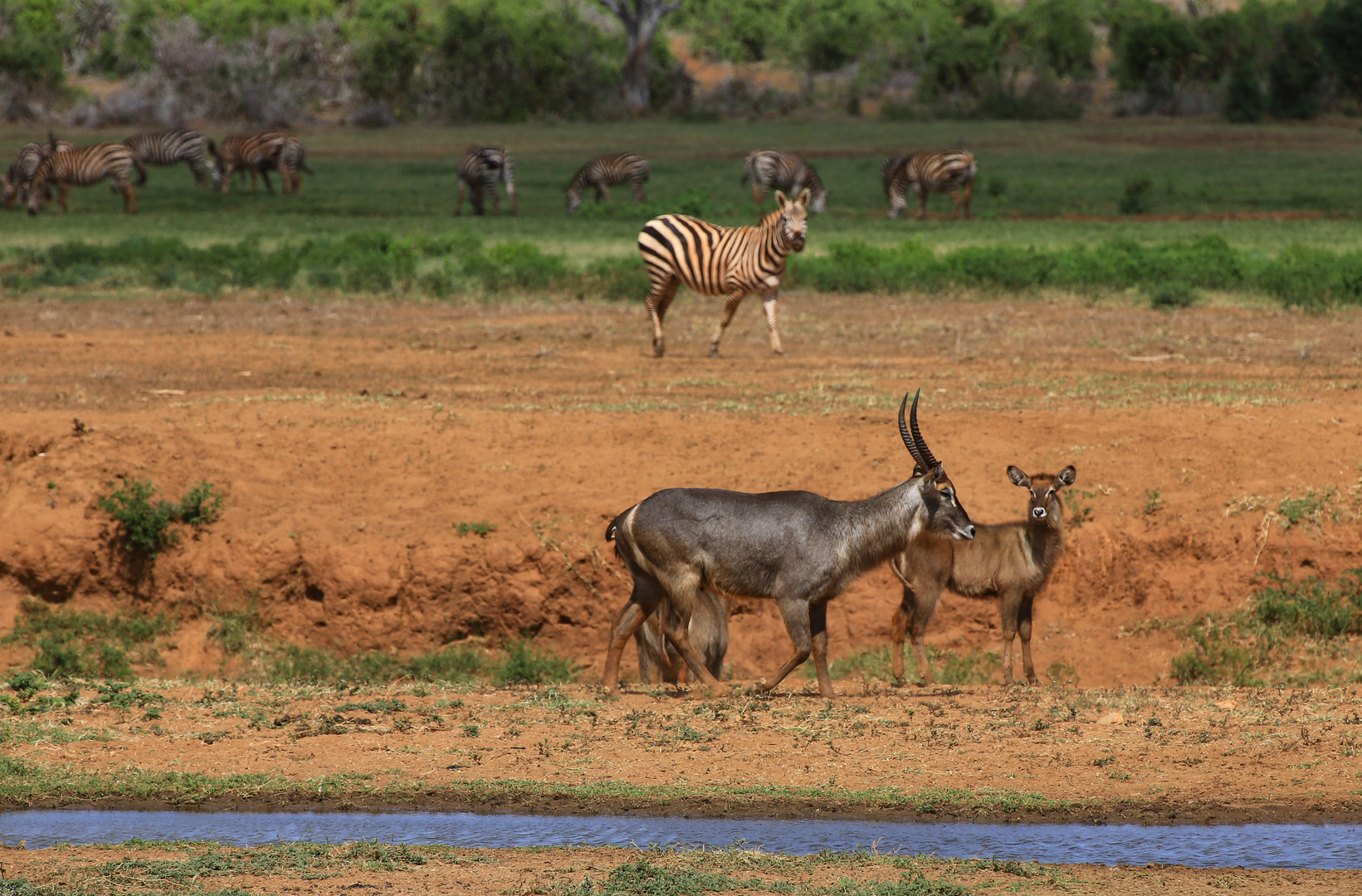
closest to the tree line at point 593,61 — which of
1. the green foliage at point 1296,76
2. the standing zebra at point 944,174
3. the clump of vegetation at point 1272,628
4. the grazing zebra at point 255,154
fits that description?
the green foliage at point 1296,76

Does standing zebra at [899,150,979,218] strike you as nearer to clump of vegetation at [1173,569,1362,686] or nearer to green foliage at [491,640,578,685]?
clump of vegetation at [1173,569,1362,686]

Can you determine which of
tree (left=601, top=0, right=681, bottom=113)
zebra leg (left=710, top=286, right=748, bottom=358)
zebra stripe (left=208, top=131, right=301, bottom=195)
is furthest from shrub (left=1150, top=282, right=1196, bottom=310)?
tree (left=601, top=0, right=681, bottom=113)

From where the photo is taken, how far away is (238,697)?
9.45 metres

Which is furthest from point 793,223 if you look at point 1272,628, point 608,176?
point 608,176

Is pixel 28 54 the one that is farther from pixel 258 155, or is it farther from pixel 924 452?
pixel 924 452

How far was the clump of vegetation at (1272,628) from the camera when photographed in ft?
36.6

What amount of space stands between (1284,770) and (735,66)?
2738 inches

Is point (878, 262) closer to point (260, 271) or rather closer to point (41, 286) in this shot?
point (260, 271)

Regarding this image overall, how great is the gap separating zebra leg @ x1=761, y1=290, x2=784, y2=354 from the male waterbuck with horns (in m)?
8.58

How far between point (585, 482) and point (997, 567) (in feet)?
11.7

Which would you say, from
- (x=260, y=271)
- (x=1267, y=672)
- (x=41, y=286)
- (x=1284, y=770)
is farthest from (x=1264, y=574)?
(x=41, y=286)

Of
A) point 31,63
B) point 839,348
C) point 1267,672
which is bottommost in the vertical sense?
point 1267,672

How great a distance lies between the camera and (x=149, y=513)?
12.2 m

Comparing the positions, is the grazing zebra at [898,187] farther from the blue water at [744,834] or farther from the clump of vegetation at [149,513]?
the blue water at [744,834]
